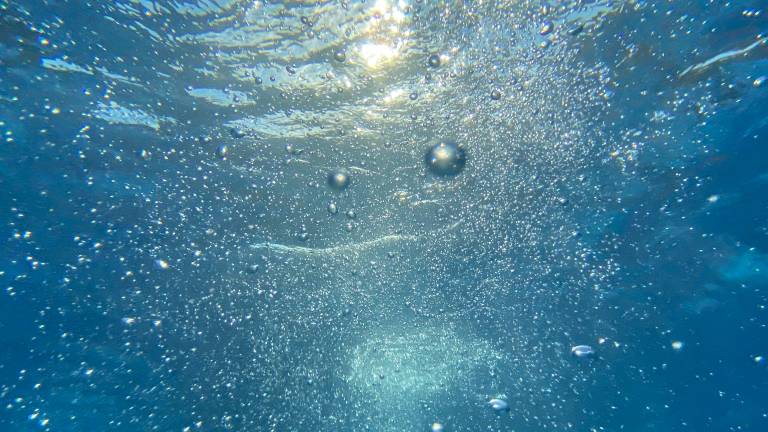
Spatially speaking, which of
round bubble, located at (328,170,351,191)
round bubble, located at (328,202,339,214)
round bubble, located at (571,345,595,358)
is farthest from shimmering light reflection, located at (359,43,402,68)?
round bubble, located at (571,345,595,358)

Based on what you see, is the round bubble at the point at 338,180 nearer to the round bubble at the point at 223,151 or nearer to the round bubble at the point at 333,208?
the round bubble at the point at 333,208

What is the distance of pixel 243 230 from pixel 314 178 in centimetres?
307

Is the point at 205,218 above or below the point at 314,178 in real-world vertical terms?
below

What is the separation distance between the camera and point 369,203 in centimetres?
1152

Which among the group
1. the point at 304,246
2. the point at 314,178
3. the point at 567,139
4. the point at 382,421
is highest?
the point at 567,139

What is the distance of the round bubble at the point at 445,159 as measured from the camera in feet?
32.5

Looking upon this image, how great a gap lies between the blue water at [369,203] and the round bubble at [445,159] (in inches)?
2.5

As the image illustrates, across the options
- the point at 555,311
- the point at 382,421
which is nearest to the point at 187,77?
the point at 555,311

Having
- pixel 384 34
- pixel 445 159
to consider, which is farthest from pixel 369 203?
pixel 384 34

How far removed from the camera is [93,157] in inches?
372

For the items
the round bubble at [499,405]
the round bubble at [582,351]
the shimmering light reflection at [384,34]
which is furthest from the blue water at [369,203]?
the round bubble at [499,405]

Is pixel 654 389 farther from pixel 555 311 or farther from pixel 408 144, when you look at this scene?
pixel 408 144

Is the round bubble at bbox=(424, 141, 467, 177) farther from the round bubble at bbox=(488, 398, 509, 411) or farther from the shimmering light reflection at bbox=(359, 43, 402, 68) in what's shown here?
the round bubble at bbox=(488, 398, 509, 411)

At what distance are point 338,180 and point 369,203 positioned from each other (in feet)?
4.22
